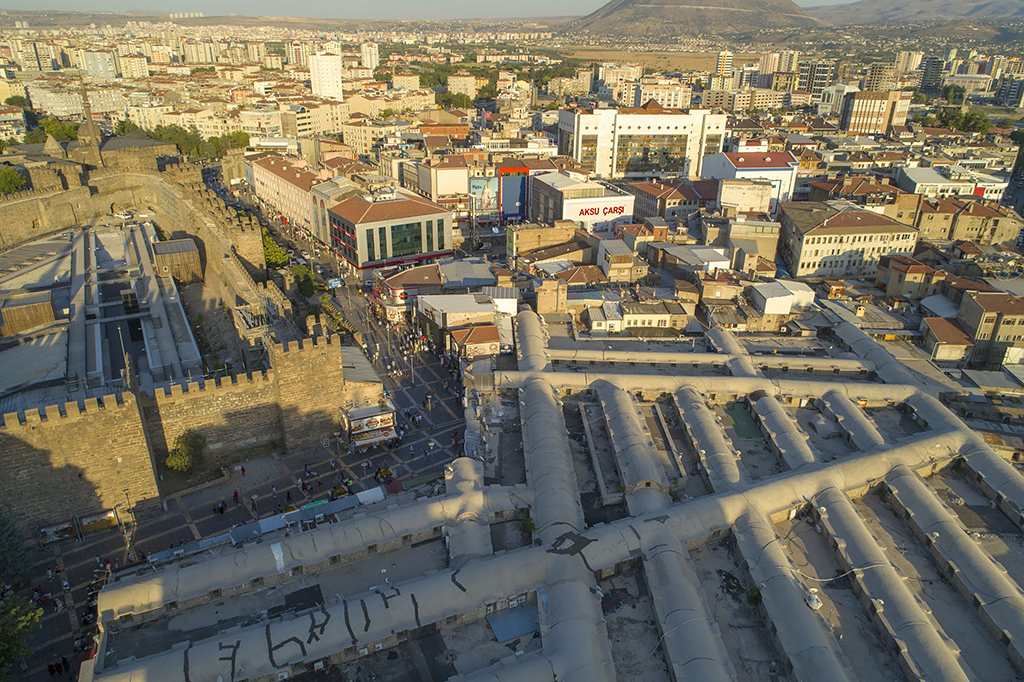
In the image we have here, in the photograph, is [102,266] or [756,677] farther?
[102,266]

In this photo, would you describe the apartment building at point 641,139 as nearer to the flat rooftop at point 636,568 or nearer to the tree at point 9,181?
the tree at point 9,181

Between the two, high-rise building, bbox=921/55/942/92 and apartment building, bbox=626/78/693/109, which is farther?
high-rise building, bbox=921/55/942/92

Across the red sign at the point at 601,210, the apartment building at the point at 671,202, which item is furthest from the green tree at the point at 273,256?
the apartment building at the point at 671,202

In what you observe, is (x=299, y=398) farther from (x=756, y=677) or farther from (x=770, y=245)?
(x=770, y=245)

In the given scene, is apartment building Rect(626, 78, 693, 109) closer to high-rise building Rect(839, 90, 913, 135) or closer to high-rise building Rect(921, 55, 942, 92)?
high-rise building Rect(839, 90, 913, 135)

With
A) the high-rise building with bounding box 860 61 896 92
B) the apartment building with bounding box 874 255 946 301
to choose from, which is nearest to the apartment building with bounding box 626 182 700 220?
the apartment building with bounding box 874 255 946 301

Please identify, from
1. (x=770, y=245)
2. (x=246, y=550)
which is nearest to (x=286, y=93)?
(x=770, y=245)
